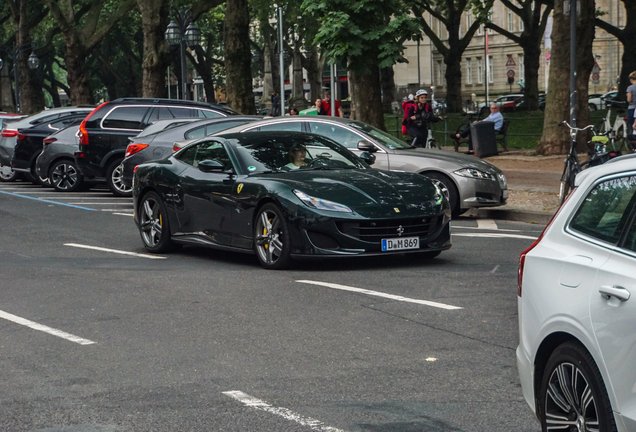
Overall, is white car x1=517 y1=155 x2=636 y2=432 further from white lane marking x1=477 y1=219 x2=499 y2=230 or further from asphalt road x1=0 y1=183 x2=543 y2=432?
white lane marking x1=477 y1=219 x2=499 y2=230

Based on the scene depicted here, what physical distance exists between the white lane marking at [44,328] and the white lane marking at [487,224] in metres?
7.90

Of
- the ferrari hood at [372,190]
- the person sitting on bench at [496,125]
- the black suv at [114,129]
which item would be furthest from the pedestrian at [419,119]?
the ferrari hood at [372,190]

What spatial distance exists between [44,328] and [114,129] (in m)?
14.1

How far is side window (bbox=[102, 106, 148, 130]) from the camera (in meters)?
21.5

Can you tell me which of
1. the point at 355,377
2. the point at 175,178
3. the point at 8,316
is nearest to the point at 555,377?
the point at 355,377

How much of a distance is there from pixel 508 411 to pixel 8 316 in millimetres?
4575

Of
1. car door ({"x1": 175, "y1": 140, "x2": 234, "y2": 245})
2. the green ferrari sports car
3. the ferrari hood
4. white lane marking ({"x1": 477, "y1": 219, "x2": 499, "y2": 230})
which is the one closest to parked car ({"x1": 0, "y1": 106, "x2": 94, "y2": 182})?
white lane marking ({"x1": 477, "y1": 219, "x2": 499, "y2": 230})

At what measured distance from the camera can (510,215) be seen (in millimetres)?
15969

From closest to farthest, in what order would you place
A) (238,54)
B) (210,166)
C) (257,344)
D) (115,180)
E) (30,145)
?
1. (257,344)
2. (210,166)
3. (115,180)
4. (30,145)
5. (238,54)

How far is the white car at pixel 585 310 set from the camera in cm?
366

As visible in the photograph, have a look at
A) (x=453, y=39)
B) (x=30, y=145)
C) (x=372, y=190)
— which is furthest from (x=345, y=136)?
(x=453, y=39)

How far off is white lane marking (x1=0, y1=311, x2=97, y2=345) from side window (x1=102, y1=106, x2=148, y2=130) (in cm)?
1337

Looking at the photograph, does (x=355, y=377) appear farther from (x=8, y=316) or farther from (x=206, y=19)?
(x=206, y=19)

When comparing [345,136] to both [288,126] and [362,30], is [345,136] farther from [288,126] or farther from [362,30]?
[362,30]
